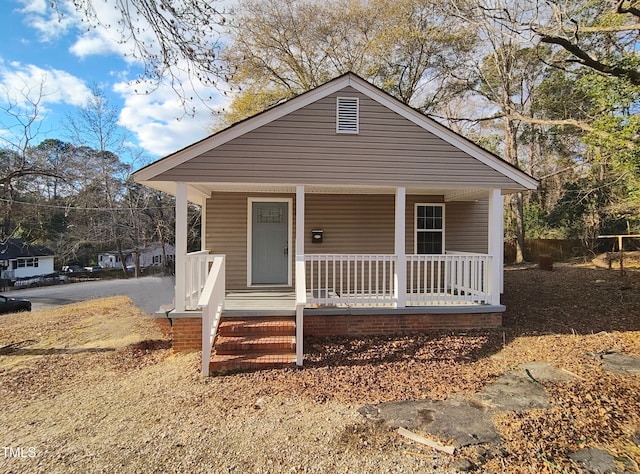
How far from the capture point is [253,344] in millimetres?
5562

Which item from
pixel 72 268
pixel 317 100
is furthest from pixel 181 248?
pixel 72 268

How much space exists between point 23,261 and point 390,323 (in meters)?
42.9

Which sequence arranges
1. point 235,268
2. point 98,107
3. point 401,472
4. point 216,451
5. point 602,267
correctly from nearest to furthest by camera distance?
point 401,472 → point 216,451 → point 235,268 → point 602,267 → point 98,107

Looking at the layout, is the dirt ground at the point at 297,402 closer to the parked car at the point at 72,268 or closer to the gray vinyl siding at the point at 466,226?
the gray vinyl siding at the point at 466,226

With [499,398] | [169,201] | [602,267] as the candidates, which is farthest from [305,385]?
[169,201]

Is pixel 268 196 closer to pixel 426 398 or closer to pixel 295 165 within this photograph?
pixel 295 165

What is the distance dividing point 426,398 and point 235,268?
5.40m

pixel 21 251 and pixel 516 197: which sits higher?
pixel 516 197

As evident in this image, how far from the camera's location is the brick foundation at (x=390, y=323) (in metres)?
6.52

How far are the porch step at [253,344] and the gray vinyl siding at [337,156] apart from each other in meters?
2.61

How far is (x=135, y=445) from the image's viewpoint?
11.4 feet

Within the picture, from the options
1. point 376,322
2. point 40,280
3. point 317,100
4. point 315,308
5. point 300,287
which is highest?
point 317,100

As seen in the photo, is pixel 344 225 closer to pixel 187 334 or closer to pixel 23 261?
pixel 187 334

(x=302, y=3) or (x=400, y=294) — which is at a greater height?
(x=302, y=3)
